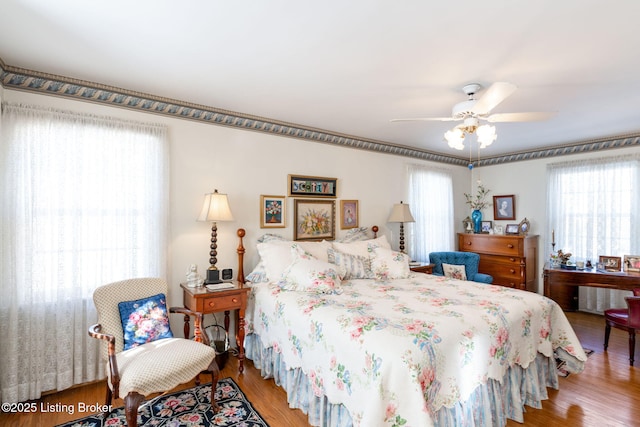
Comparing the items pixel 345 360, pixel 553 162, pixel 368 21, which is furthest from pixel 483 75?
pixel 553 162

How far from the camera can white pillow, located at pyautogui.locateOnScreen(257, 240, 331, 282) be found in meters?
3.17

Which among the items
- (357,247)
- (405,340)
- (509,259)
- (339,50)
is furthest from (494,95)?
(509,259)

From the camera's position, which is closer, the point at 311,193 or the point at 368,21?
the point at 368,21

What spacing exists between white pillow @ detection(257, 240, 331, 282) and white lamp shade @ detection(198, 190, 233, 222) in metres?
0.52

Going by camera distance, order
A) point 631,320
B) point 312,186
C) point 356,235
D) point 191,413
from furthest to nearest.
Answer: point 356,235, point 312,186, point 631,320, point 191,413

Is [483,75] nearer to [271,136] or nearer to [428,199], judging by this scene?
[271,136]

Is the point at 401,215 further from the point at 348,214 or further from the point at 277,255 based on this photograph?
the point at 277,255

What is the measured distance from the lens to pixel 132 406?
6.21 feet

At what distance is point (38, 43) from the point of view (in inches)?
81.0

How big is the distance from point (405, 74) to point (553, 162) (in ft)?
13.2

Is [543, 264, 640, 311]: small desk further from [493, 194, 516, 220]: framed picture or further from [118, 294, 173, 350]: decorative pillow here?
[118, 294, 173, 350]: decorative pillow

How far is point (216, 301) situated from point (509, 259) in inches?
177

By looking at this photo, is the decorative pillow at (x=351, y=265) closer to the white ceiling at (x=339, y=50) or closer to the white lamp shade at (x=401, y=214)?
the white lamp shade at (x=401, y=214)

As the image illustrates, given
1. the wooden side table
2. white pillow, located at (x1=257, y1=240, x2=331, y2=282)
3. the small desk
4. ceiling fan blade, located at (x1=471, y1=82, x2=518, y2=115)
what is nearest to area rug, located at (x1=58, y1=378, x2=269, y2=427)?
the wooden side table
